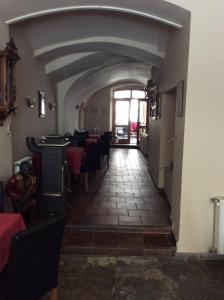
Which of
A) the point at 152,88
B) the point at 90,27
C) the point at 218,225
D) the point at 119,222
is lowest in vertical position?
the point at 119,222

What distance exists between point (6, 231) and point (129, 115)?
11.2 m

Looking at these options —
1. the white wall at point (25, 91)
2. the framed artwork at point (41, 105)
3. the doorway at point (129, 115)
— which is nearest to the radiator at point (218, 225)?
the white wall at point (25, 91)

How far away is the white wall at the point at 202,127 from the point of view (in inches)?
110

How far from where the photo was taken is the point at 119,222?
3541 millimetres

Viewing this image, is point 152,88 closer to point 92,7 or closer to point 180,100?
point 180,100

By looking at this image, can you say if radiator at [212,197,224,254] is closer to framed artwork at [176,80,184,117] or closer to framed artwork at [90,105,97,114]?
framed artwork at [176,80,184,117]

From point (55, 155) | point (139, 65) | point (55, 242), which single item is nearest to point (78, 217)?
point (55, 155)

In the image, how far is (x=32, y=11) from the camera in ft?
9.81

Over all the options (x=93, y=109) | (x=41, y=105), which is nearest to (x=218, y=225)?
(x=41, y=105)

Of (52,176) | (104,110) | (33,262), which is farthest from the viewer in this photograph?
(104,110)

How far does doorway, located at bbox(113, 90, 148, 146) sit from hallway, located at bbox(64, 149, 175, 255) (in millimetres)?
7526

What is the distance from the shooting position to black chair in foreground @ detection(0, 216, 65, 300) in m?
→ 1.53

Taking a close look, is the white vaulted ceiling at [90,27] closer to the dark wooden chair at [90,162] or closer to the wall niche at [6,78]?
the wall niche at [6,78]

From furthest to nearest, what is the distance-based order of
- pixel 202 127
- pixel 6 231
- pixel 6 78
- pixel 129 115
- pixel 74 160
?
pixel 129 115
pixel 74 160
pixel 202 127
pixel 6 78
pixel 6 231
